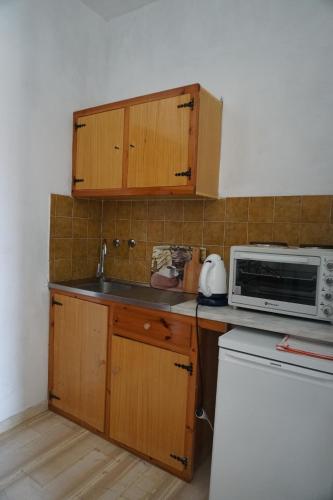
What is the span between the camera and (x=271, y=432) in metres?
1.26

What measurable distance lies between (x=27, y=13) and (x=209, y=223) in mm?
1739

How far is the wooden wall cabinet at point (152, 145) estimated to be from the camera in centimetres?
182

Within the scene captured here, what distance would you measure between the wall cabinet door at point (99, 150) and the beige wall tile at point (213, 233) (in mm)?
641

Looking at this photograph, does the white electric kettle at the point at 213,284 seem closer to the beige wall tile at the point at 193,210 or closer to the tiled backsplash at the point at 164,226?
the tiled backsplash at the point at 164,226

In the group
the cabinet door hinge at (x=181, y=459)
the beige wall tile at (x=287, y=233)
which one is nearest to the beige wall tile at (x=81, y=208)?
the beige wall tile at (x=287, y=233)

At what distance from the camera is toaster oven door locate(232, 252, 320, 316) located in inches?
57.9

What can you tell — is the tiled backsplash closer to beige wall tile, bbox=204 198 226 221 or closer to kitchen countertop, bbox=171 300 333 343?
beige wall tile, bbox=204 198 226 221

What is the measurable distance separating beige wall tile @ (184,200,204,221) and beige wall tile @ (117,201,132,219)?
1.62 feet

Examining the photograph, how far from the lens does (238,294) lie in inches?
65.9

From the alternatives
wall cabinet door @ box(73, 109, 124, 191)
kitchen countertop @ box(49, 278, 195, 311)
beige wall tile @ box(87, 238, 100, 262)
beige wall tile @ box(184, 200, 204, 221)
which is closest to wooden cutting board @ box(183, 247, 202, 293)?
kitchen countertop @ box(49, 278, 195, 311)

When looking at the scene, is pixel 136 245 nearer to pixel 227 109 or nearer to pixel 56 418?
pixel 227 109

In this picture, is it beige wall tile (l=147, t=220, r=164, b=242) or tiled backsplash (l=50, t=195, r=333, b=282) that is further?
beige wall tile (l=147, t=220, r=164, b=242)

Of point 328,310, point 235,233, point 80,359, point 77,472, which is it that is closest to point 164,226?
point 235,233

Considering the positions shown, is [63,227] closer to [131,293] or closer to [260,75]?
[131,293]
